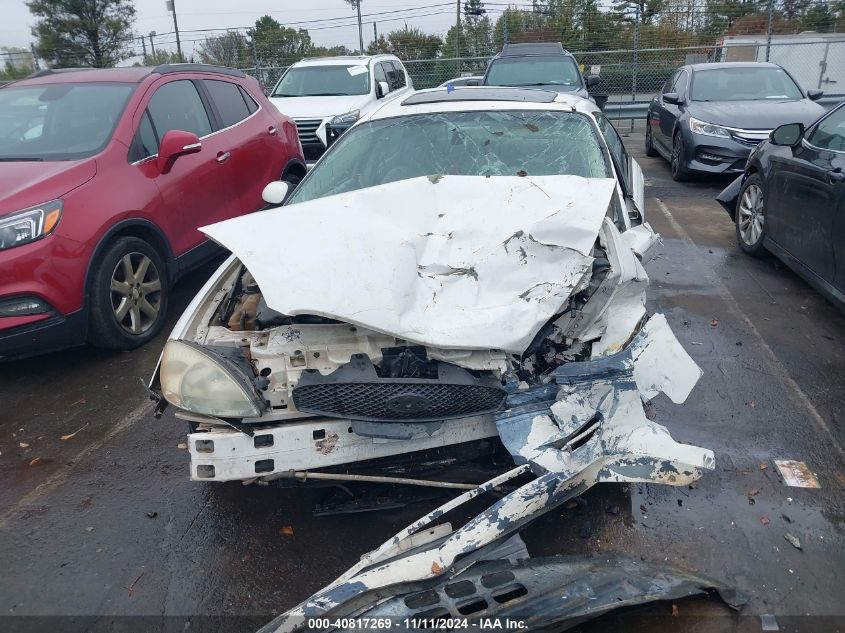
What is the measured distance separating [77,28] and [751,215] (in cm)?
3127

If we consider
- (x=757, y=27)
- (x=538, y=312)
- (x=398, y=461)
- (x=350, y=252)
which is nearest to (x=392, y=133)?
(x=350, y=252)

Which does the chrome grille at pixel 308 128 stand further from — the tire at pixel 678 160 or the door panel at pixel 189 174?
the tire at pixel 678 160

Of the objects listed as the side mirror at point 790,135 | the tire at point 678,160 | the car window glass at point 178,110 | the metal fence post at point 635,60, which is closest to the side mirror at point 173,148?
the car window glass at point 178,110

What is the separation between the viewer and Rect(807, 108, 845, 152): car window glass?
4547 millimetres

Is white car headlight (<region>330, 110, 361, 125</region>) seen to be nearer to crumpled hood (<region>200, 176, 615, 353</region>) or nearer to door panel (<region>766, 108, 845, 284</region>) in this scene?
door panel (<region>766, 108, 845, 284</region>)

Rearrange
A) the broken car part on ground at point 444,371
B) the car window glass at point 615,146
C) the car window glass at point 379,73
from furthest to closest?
the car window glass at point 379,73
the car window glass at point 615,146
the broken car part on ground at point 444,371

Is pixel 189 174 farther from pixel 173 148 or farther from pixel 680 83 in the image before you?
pixel 680 83

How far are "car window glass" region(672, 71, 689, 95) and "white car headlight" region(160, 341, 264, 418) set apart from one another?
8.77m

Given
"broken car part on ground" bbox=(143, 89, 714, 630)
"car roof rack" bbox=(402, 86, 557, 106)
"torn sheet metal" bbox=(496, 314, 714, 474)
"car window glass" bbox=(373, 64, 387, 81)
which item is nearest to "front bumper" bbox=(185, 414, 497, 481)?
"broken car part on ground" bbox=(143, 89, 714, 630)

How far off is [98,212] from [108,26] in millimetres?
29820

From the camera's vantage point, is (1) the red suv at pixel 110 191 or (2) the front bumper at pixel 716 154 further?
Answer: (2) the front bumper at pixel 716 154

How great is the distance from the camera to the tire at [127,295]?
14.0 feet

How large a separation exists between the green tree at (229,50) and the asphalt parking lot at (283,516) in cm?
1751

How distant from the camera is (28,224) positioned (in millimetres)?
3910
